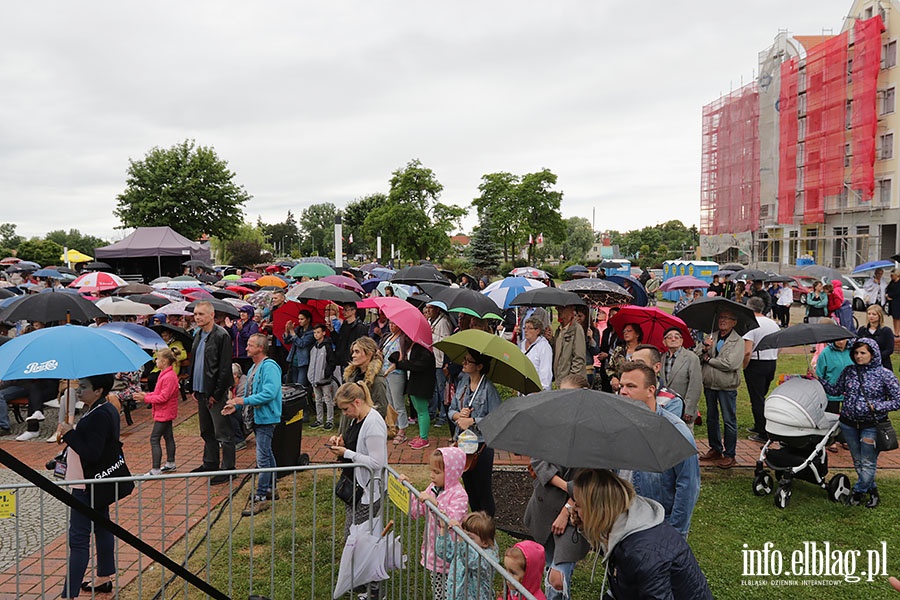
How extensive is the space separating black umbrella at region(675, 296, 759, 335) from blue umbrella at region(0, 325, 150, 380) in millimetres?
5964

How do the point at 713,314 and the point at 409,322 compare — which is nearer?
the point at 713,314

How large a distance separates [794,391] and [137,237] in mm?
30164

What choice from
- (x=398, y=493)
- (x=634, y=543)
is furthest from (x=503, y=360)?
(x=634, y=543)

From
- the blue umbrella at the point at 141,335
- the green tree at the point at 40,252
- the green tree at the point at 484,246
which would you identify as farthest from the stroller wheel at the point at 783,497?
the green tree at the point at 40,252

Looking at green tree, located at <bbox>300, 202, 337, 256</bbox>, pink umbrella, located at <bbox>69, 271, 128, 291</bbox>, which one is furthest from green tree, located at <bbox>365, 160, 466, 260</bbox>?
green tree, located at <bbox>300, 202, 337, 256</bbox>

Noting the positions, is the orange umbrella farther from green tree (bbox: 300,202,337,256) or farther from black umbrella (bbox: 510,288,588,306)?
green tree (bbox: 300,202,337,256)

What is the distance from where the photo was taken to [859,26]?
36656 millimetres

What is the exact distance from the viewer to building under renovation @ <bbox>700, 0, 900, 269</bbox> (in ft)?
119

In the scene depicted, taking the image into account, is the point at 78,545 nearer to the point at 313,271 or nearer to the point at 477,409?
the point at 477,409

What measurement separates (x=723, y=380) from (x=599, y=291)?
14.9 feet

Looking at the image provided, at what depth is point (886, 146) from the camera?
36.6 metres

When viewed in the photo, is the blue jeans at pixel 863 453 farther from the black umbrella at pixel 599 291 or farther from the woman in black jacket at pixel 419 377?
the woman in black jacket at pixel 419 377

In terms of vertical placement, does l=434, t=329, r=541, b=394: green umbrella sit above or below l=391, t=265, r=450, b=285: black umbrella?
below

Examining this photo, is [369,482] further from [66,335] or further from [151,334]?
[151,334]
